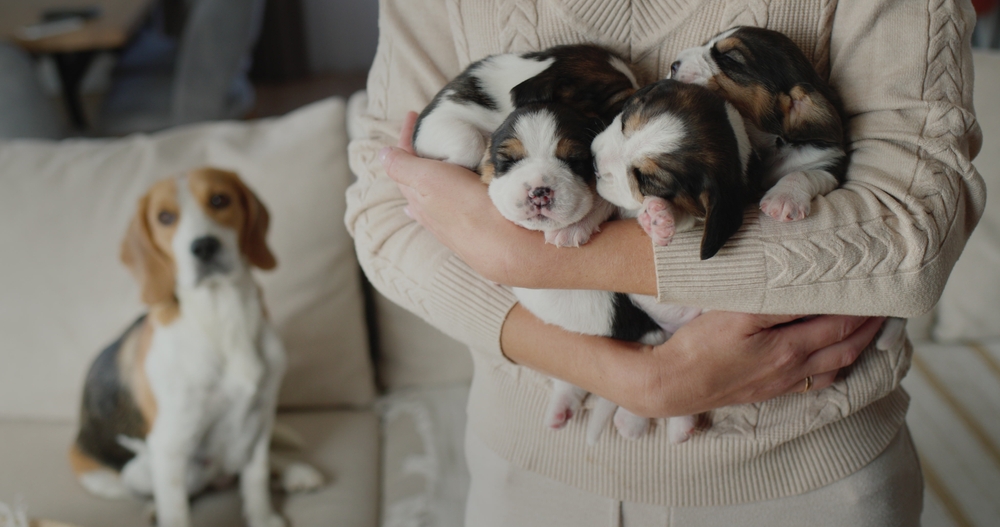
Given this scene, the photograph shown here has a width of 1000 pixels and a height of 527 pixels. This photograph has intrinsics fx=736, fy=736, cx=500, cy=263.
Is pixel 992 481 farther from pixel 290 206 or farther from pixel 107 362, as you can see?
pixel 107 362

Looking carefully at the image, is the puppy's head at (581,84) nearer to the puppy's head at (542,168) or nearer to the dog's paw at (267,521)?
the puppy's head at (542,168)

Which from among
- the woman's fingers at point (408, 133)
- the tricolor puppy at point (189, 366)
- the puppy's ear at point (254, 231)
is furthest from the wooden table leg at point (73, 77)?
the woman's fingers at point (408, 133)

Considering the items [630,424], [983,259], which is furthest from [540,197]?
[983,259]

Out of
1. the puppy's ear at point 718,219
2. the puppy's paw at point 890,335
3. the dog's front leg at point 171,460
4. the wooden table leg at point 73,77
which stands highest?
the puppy's ear at point 718,219

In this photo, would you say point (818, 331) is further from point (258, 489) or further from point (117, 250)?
point (117, 250)

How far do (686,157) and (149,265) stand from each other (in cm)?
114

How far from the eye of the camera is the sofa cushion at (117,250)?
6.16ft

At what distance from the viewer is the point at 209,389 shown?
152cm

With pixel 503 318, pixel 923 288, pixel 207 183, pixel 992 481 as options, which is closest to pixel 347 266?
pixel 207 183

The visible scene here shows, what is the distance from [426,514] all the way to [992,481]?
130cm

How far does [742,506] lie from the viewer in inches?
39.8

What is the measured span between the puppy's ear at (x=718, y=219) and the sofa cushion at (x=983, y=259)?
1.50 meters

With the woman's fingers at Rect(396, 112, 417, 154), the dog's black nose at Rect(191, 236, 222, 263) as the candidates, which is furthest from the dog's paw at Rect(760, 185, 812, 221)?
the dog's black nose at Rect(191, 236, 222, 263)

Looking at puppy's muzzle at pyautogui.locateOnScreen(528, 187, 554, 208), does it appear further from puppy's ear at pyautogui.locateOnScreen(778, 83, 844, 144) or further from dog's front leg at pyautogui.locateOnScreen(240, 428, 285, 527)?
dog's front leg at pyautogui.locateOnScreen(240, 428, 285, 527)
